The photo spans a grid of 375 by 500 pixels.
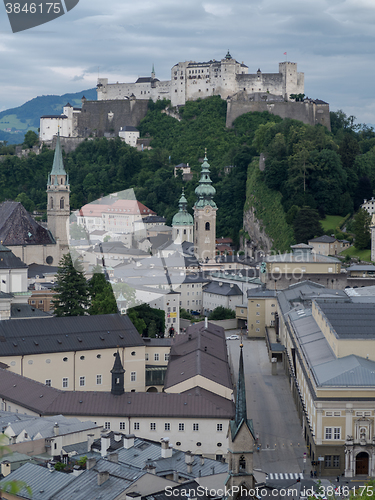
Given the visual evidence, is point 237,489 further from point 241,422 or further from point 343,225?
point 343,225

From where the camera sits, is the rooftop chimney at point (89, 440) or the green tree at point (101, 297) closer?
the rooftop chimney at point (89, 440)

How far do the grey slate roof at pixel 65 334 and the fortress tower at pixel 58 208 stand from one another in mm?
32689

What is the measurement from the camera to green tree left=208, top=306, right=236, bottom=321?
66.9 meters

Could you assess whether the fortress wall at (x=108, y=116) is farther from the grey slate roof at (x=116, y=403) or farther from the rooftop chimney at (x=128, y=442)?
the rooftop chimney at (x=128, y=442)

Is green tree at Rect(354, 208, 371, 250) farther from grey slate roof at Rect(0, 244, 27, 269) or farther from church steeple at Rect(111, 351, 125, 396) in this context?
church steeple at Rect(111, 351, 125, 396)

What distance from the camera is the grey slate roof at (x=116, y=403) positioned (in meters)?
35.2

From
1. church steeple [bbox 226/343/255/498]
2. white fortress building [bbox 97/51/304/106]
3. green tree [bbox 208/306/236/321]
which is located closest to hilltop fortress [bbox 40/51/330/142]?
white fortress building [bbox 97/51/304/106]

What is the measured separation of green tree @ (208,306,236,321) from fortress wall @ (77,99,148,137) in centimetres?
5644

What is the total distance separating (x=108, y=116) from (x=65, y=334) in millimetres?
80374

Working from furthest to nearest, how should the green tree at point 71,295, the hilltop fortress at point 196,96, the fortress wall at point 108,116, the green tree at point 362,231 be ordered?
the fortress wall at point 108,116 → the hilltop fortress at point 196,96 → the green tree at point 362,231 → the green tree at point 71,295

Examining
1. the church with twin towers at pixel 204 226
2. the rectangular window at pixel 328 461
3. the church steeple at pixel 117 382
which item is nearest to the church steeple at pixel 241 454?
the rectangular window at pixel 328 461

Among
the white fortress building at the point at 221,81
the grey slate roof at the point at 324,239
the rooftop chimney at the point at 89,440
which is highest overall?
the white fortress building at the point at 221,81

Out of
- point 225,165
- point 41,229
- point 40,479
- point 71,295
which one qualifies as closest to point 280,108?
point 225,165

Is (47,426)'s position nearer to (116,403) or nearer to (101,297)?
(116,403)
